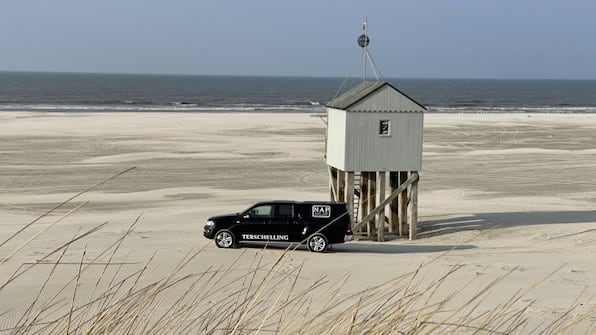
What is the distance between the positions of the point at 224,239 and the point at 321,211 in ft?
7.33

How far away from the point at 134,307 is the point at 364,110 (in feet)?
59.7

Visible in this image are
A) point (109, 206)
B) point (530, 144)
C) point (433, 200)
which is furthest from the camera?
point (530, 144)

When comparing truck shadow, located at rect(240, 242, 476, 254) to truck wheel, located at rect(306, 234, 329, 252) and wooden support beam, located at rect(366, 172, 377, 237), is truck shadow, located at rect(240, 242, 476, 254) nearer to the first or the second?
truck wheel, located at rect(306, 234, 329, 252)

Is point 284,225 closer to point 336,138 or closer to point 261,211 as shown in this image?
point 261,211

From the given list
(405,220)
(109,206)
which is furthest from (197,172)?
(405,220)

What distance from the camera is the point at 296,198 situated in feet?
92.3

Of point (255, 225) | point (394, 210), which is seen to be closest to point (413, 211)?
point (394, 210)

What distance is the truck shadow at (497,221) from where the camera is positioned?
74.9ft

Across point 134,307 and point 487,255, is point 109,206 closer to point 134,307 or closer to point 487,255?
point 487,255

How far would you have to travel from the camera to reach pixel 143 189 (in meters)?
29.6

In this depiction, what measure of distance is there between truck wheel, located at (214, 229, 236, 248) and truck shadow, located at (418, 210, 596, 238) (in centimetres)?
532

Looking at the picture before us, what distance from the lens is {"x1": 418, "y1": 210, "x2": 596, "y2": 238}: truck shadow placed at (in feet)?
74.9

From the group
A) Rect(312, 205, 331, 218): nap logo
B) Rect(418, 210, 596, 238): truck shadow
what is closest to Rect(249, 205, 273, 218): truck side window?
Rect(312, 205, 331, 218): nap logo

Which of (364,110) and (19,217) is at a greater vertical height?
(364,110)
